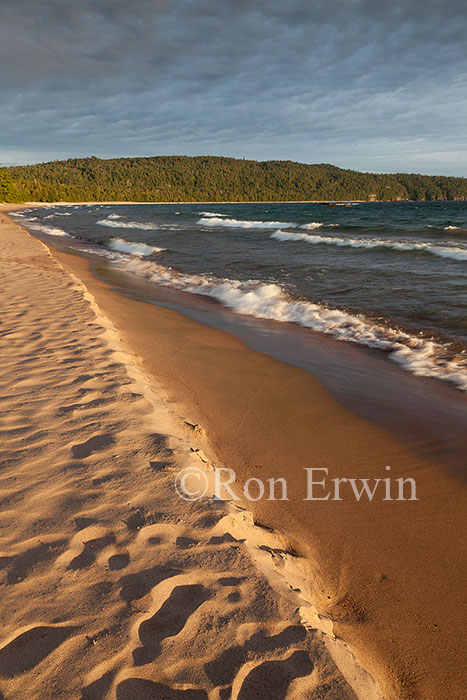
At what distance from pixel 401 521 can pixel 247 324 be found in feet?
16.8

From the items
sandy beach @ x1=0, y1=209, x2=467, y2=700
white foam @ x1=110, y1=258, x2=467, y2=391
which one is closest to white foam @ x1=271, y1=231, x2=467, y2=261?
white foam @ x1=110, y1=258, x2=467, y2=391

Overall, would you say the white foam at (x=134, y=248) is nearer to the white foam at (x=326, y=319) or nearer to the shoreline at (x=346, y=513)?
the white foam at (x=326, y=319)

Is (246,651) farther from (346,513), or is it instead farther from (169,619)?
(346,513)

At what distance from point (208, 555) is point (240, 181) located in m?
190

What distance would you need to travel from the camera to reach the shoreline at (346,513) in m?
1.92

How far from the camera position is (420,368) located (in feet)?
17.0

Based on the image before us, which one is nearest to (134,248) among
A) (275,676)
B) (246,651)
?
(246,651)

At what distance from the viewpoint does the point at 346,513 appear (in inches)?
109

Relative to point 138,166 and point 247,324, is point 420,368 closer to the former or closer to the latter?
point 247,324

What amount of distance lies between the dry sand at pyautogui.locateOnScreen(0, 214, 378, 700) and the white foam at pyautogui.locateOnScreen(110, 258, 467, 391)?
3.52 m

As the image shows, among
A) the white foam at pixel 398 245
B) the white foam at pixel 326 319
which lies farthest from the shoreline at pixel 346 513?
the white foam at pixel 398 245

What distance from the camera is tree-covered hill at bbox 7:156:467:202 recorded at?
15762 cm

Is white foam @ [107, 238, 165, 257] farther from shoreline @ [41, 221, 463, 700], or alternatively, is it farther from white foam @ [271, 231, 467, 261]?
shoreline @ [41, 221, 463, 700]

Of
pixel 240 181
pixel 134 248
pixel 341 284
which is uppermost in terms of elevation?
pixel 240 181
